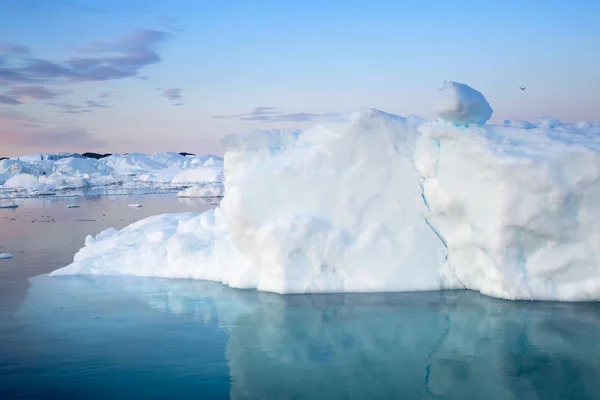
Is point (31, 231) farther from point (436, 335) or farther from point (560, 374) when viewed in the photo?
point (560, 374)

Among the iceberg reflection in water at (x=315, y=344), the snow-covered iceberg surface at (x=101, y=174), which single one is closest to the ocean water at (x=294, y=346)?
the iceberg reflection in water at (x=315, y=344)

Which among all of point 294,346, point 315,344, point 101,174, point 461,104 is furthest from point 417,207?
point 101,174

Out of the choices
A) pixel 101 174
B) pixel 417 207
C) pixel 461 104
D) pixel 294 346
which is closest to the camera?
pixel 294 346

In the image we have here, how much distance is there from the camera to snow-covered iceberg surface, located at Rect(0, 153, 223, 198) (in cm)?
5416

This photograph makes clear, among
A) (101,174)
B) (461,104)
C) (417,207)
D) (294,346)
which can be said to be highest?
(461,104)

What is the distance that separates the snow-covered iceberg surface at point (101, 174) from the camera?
54.2 metres

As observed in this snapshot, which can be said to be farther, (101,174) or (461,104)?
(101,174)

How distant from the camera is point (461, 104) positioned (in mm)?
9984

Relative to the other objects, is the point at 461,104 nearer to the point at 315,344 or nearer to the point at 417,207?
the point at 417,207

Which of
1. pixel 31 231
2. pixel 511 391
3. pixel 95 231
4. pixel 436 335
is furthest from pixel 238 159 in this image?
pixel 31 231

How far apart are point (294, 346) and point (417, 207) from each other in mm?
3936

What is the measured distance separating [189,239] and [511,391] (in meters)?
7.52

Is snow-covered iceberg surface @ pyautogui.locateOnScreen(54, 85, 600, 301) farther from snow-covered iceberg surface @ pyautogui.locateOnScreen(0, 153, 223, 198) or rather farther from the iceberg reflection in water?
snow-covered iceberg surface @ pyautogui.locateOnScreen(0, 153, 223, 198)

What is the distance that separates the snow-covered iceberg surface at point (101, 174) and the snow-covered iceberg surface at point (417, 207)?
134ft
